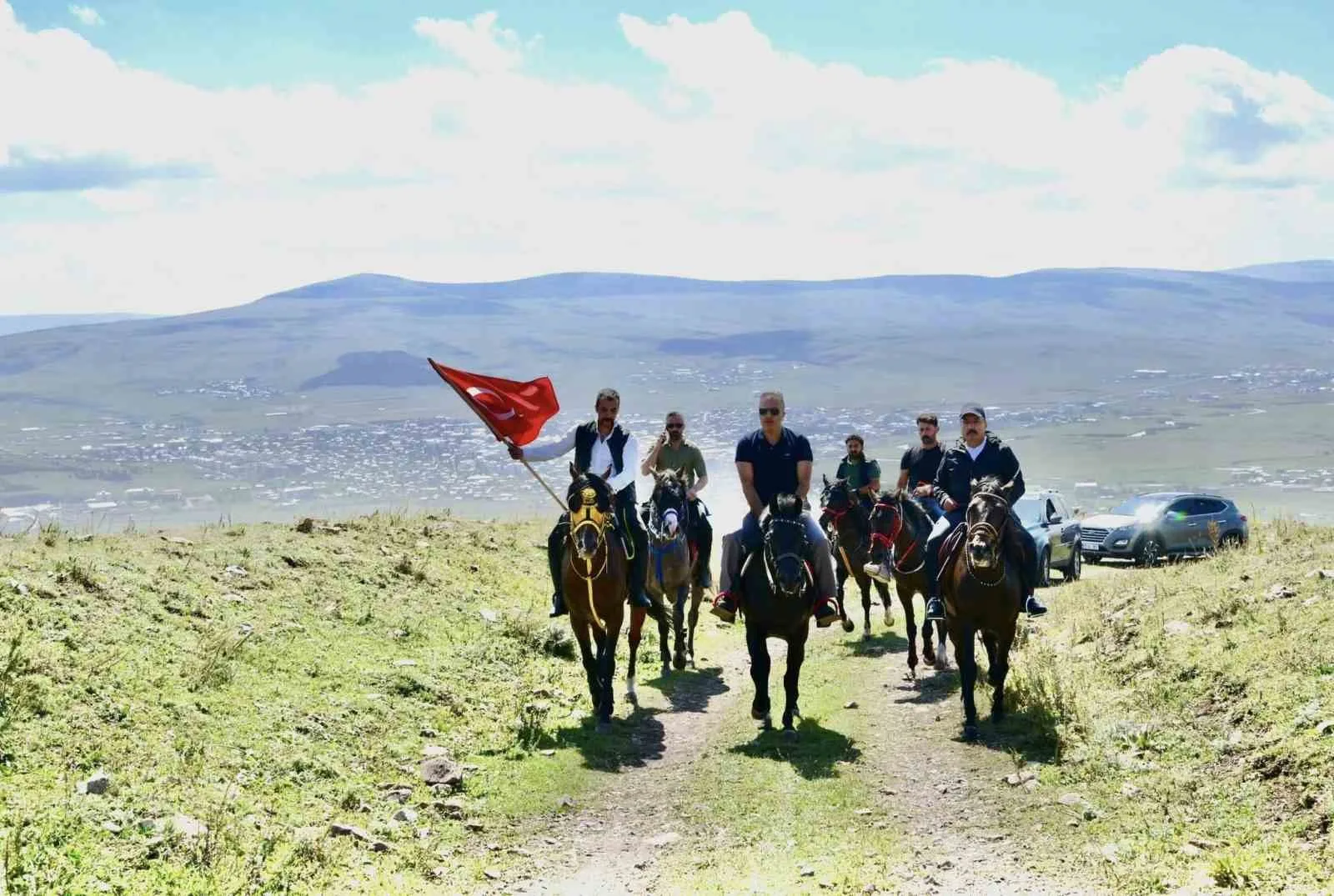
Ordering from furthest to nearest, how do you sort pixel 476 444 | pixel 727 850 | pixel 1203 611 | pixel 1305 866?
pixel 476 444 → pixel 1203 611 → pixel 727 850 → pixel 1305 866

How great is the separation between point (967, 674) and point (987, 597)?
820 millimetres

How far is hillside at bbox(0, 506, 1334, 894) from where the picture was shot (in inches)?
361

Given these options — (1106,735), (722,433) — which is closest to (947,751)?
(1106,735)

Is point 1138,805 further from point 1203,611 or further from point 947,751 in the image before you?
point 1203,611

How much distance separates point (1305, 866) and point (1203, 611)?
7867 millimetres

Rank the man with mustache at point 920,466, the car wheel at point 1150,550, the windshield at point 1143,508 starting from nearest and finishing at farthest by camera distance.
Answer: the man with mustache at point 920,466 → the car wheel at point 1150,550 → the windshield at point 1143,508

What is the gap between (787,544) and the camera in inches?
504

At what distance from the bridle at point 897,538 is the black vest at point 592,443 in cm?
499

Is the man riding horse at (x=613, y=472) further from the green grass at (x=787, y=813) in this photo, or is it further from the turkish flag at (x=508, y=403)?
the green grass at (x=787, y=813)

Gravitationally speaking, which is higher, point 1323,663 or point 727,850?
point 1323,663

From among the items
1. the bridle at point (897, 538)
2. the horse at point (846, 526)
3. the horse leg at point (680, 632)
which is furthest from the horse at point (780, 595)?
the horse at point (846, 526)

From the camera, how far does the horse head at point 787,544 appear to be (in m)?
12.7

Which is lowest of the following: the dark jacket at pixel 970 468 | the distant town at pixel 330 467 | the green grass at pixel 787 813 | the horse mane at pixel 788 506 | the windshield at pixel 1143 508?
the distant town at pixel 330 467

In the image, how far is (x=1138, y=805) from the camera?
10.2 metres
